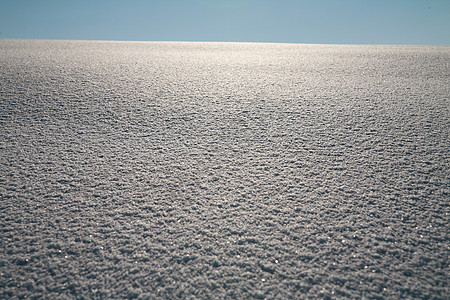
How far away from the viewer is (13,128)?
1882 millimetres

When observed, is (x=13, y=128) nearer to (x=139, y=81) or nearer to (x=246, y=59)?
(x=139, y=81)

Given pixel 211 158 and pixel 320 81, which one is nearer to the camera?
pixel 211 158

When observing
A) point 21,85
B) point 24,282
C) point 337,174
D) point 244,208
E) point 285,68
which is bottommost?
point 24,282

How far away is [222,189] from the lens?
1.32 meters

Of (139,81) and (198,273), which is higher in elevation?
(139,81)

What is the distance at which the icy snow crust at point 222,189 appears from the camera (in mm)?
905

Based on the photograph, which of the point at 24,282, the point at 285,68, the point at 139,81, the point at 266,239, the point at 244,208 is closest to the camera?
the point at 24,282

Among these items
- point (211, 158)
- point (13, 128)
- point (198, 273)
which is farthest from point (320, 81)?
point (13, 128)

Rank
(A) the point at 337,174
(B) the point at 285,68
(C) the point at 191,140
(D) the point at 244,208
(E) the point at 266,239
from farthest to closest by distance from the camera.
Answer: (B) the point at 285,68 < (C) the point at 191,140 < (A) the point at 337,174 < (D) the point at 244,208 < (E) the point at 266,239

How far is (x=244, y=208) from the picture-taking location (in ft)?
3.92

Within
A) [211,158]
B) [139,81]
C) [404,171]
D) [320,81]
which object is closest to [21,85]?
[139,81]

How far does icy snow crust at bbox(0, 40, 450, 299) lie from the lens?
905mm

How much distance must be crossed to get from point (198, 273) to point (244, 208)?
371 mm

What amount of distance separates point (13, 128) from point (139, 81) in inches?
47.4
